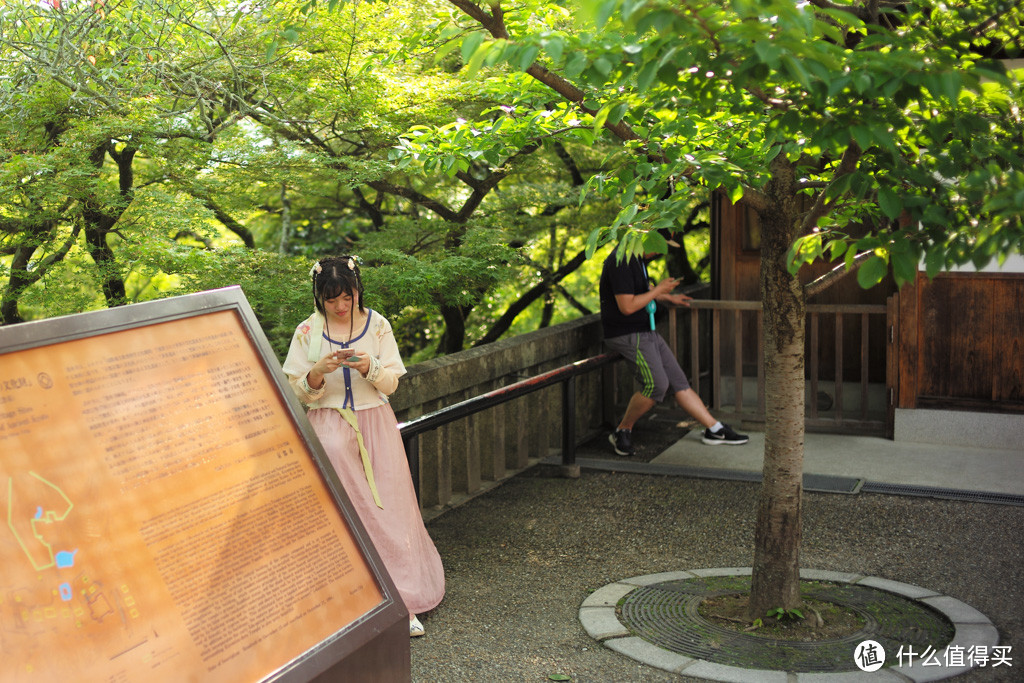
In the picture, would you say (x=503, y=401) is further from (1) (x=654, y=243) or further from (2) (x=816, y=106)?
(2) (x=816, y=106)

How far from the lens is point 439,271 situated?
722 cm

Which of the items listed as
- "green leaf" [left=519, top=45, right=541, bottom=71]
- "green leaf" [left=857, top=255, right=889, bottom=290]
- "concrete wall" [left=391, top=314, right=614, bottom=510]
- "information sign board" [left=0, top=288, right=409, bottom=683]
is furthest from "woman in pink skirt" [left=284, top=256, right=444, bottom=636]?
"green leaf" [left=857, top=255, right=889, bottom=290]

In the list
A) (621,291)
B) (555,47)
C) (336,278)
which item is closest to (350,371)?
(336,278)

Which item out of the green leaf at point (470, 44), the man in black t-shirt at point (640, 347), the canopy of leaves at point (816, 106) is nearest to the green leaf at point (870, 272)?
the canopy of leaves at point (816, 106)

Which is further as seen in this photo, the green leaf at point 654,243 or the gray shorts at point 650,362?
the gray shorts at point 650,362

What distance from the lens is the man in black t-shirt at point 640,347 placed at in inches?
294

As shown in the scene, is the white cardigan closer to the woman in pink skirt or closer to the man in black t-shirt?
the woman in pink skirt

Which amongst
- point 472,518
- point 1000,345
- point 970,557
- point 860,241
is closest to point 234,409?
point 860,241

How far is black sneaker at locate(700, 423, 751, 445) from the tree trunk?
3334 millimetres

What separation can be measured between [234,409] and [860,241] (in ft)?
7.58

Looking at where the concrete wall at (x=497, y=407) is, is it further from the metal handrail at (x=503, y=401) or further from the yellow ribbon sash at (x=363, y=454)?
the yellow ribbon sash at (x=363, y=454)

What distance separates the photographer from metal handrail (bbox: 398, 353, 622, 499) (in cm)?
505

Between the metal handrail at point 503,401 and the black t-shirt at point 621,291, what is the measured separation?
254mm

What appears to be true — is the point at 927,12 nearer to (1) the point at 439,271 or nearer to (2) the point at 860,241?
(2) the point at 860,241
